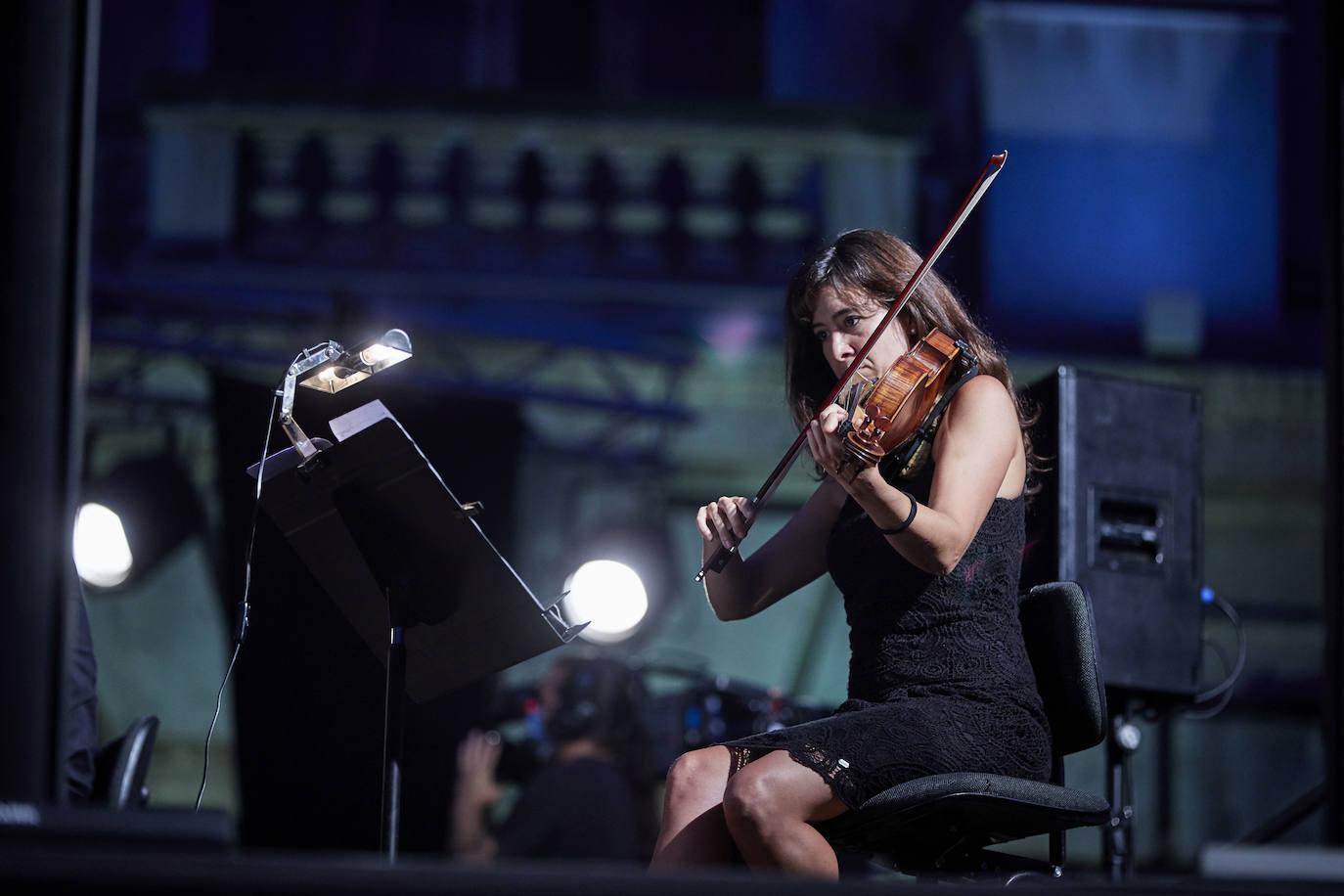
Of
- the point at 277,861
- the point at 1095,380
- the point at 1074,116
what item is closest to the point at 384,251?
the point at 1074,116

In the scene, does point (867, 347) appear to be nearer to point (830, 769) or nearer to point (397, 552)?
point (830, 769)

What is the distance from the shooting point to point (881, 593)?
2354 millimetres

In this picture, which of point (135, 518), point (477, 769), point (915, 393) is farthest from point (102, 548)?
point (915, 393)

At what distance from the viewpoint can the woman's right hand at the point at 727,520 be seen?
2.38 metres

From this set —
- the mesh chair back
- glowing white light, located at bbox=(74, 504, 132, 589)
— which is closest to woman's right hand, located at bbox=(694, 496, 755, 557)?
the mesh chair back

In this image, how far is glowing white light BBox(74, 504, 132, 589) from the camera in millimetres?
5512

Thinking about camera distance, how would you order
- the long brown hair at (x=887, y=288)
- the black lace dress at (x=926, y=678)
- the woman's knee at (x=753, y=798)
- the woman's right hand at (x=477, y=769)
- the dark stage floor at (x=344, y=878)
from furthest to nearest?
the woman's right hand at (x=477, y=769) → the long brown hair at (x=887, y=288) → the black lace dress at (x=926, y=678) → the woman's knee at (x=753, y=798) → the dark stage floor at (x=344, y=878)

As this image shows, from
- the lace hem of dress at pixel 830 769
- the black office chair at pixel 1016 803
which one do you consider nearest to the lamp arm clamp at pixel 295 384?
the lace hem of dress at pixel 830 769

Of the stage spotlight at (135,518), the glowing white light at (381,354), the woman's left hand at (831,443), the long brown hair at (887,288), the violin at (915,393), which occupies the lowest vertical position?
the stage spotlight at (135,518)

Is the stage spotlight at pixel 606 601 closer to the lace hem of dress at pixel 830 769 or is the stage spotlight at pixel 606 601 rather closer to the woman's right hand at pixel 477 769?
the woman's right hand at pixel 477 769

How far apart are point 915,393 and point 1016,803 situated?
629mm

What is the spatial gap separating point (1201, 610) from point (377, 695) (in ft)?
6.53

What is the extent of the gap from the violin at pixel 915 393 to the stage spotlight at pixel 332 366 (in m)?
0.74

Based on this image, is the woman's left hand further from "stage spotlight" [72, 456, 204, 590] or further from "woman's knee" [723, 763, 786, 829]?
"stage spotlight" [72, 456, 204, 590]
